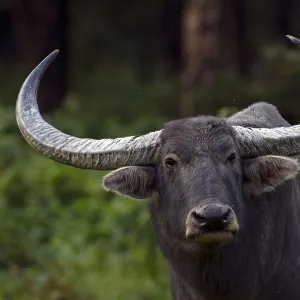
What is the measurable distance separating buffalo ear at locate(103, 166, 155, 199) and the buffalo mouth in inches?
26.5

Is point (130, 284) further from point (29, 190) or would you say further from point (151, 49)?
point (151, 49)

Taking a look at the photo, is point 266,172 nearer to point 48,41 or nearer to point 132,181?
point 132,181

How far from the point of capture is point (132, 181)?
26.1ft

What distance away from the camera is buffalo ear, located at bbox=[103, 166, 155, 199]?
7.91 metres

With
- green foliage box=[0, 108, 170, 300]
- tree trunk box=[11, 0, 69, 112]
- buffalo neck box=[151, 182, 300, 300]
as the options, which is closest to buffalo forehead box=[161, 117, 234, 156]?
buffalo neck box=[151, 182, 300, 300]

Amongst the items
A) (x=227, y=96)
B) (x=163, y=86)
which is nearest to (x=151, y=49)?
(x=163, y=86)

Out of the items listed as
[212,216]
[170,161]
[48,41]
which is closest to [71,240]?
[170,161]

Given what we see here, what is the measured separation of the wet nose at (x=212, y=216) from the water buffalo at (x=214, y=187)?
0.54 feet

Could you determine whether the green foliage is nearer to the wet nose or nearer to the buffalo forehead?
the buffalo forehead

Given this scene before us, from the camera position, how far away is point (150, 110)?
73.6ft

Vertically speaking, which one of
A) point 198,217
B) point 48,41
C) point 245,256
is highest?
point 198,217

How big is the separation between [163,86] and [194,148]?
16.3 m

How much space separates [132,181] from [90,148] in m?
0.42

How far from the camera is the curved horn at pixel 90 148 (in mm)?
8039
